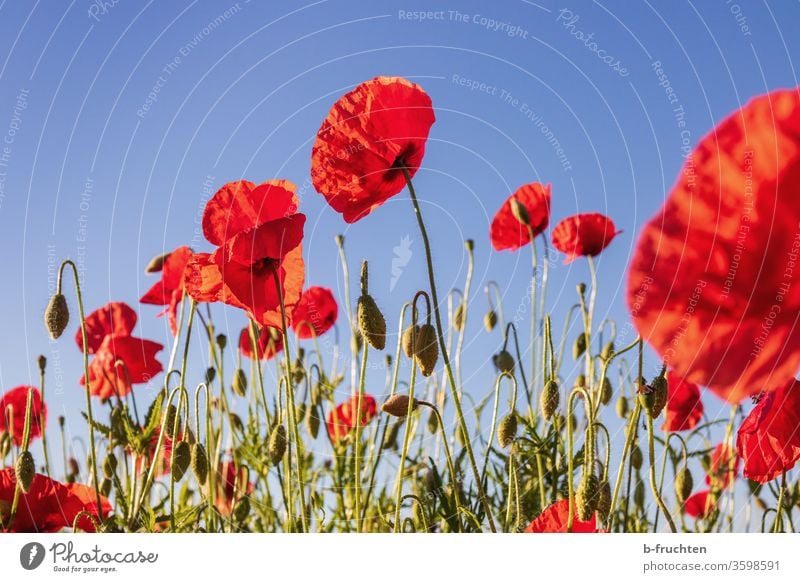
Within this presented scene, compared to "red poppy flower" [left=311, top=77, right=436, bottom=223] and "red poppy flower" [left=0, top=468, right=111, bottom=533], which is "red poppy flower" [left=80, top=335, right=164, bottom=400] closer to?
"red poppy flower" [left=0, top=468, right=111, bottom=533]

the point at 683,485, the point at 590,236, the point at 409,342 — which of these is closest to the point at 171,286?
the point at 409,342

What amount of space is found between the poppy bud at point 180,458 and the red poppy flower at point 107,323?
0.37m

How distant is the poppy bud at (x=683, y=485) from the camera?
884mm

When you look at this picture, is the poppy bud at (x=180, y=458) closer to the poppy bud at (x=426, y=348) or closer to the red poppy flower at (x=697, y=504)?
the poppy bud at (x=426, y=348)

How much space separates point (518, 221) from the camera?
3.31 feet

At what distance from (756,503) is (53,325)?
0.94m

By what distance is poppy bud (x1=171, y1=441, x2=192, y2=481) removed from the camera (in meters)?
0.78

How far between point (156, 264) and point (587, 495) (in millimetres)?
590
